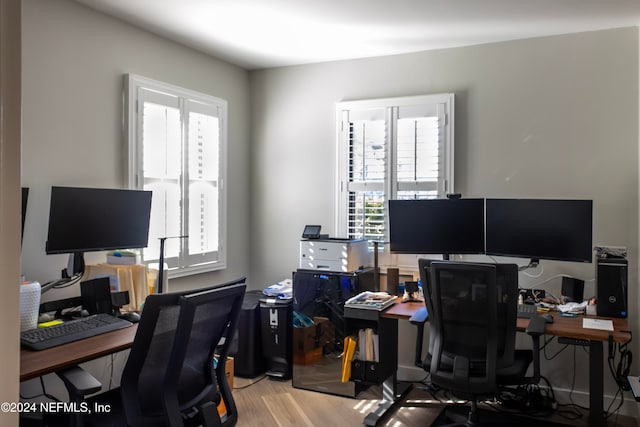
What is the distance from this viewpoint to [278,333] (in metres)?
4.09

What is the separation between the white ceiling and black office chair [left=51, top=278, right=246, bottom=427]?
6.53ft

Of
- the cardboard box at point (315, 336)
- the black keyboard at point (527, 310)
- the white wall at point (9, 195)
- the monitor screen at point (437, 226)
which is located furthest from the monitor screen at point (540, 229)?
the white wall at point (9, 195)

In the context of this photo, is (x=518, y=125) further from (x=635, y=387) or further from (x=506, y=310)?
(x=635, y=387)

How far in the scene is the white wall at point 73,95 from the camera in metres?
3.00

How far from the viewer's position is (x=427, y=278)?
2957 millimetres

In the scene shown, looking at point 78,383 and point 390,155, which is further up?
point 390,155

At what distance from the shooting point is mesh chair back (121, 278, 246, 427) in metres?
2.03

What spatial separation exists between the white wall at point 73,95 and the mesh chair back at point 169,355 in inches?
53.3

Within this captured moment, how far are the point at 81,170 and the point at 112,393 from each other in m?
1.54

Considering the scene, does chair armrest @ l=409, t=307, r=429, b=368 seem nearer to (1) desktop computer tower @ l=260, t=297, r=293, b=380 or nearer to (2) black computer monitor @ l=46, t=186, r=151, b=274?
(1) desktop computer tower @ l=260, t=297, r=293, b=380

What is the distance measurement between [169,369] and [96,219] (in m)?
1.25

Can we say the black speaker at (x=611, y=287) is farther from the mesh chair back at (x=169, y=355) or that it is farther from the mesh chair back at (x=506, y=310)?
the mesh chair back at (x=169, y=355)

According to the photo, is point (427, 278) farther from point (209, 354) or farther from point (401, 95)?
point (401, 95)

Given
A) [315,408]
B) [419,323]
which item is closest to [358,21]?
[419,323]
